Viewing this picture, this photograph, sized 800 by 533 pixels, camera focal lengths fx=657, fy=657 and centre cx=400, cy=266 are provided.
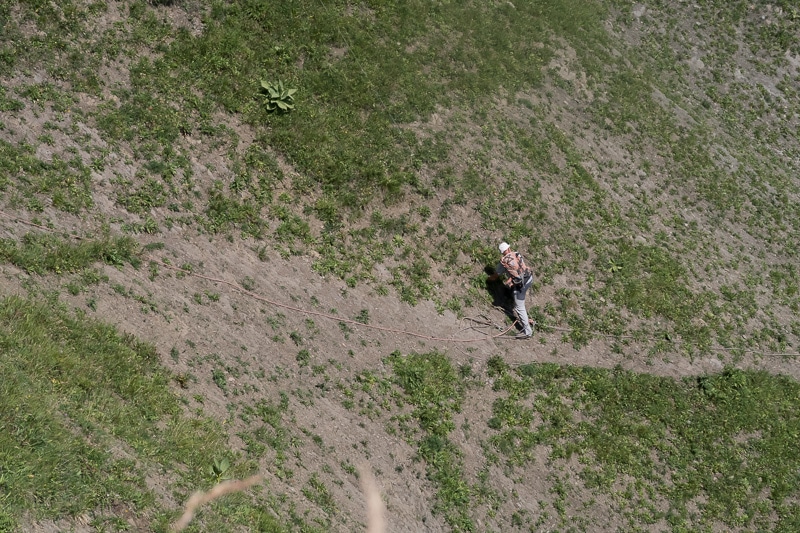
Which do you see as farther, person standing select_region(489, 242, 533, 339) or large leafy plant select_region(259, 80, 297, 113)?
large leafy plant select_region(259, 80, 297, 113)

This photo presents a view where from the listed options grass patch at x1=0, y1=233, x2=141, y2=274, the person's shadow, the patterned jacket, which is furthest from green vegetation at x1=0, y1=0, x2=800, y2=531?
the patterned jacket

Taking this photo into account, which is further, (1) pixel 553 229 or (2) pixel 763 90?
(2) pixel 763 90

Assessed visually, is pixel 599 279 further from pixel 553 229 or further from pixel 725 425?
pixel 725 425

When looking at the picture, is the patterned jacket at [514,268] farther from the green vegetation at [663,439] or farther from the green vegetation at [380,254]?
the green vegetation at [663,439]

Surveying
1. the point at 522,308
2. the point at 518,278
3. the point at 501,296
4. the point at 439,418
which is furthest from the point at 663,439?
the point at 439,418

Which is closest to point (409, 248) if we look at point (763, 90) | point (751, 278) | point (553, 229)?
point (553, 229)

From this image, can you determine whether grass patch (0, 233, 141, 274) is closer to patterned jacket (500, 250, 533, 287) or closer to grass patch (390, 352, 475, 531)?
grass patch (390, 352, 475, 531)
